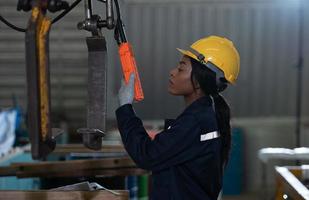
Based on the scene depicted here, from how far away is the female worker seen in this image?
1.74 meters

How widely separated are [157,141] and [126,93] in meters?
0.25

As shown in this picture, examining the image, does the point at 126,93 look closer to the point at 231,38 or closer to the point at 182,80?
the point at 182,80

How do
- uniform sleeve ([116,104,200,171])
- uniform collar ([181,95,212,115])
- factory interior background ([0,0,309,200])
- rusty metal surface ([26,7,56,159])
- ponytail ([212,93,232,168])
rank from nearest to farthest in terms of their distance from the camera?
1. rusty metal surface ([26,7,56,159])
2. uniform sleeve ([116,104,200,171])
3. uniform collar ([181,95,212,115])
4. ponytail ([212,93,232,168])
5. factory interior background ([0,0,309,200])

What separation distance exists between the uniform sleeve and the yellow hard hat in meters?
0.26

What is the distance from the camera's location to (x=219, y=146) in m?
1.93

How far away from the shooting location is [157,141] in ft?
5.78

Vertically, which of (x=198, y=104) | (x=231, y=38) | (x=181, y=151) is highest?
(x=231, y=38)

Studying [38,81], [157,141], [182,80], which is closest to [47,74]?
[38,81]

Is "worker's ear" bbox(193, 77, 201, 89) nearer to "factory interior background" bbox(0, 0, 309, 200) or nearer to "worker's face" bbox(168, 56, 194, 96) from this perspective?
"worker's face" bbox(168, 56, 194, 96)

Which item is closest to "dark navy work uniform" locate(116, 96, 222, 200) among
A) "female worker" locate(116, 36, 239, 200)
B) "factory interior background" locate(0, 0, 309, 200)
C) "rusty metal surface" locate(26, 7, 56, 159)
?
"female worker" locate(116, 36, 239, 200)

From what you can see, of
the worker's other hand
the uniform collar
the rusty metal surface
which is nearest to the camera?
the rusty metal surface

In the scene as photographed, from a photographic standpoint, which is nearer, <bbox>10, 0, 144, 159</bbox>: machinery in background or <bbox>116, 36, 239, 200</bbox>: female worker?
<bbox>10, 0, 144, 159</bbox>: machinery in background

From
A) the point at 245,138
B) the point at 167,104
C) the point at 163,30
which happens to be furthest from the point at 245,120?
the point at 163,30

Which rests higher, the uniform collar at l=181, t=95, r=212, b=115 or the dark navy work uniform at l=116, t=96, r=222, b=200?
the uniform collar at l=181, t=95, r=212, b=115
